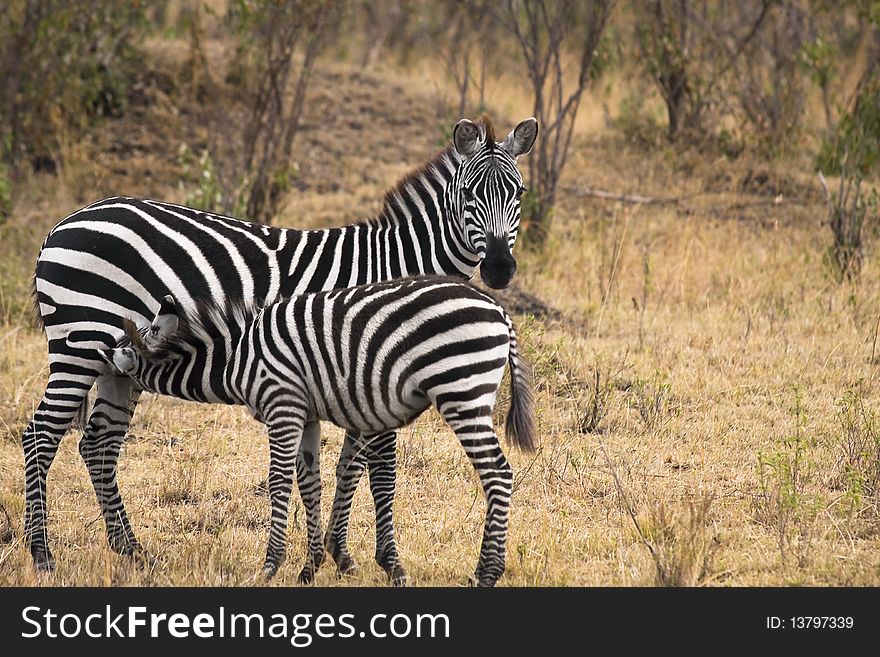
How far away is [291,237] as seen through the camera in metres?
6.59

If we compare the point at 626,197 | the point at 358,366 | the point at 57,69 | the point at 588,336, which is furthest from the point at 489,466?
the point at 57,69

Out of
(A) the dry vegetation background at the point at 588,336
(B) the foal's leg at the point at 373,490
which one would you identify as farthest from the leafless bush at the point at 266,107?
(B) the foal's leg at the point at 373,490

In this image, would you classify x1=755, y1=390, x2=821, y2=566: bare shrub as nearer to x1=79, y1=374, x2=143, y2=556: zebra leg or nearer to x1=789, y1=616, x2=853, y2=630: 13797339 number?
x1=789, y1=616, x2=853, y2=630: 13797339 number

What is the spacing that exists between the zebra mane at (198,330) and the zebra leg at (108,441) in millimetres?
629

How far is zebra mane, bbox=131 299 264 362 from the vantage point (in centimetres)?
594

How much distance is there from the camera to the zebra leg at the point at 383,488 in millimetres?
5984

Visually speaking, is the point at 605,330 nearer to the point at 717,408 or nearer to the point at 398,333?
the point at 717,408

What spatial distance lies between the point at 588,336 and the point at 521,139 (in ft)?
10.3

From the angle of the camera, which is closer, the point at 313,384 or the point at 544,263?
the point at 313,384

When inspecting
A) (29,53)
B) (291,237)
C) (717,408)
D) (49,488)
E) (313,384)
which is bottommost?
(49,488)

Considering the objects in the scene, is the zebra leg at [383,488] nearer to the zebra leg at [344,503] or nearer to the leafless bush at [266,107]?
the zebra leg at [344,503]

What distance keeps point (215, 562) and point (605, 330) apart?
15.4ft

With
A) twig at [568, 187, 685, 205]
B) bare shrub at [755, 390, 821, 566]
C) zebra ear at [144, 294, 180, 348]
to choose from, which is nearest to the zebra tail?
bare shrub at [755, 390, 821, 566]

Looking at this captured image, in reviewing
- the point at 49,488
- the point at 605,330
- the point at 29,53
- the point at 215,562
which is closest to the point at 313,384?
the point at 215,562
